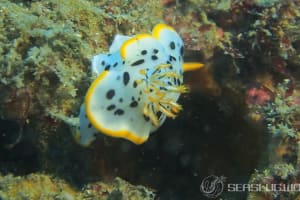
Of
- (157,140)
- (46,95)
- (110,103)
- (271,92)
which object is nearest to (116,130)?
(110,103)

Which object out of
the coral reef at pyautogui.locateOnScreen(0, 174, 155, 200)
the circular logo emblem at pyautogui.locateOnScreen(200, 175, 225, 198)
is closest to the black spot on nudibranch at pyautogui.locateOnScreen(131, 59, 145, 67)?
the coral reef at pyautogui.locateOnScreen(0, 174, 155, 200)

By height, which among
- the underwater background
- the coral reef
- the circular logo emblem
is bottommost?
the circular logo emblem

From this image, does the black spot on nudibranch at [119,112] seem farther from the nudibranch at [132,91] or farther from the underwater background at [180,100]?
the underwater background at [180,100]

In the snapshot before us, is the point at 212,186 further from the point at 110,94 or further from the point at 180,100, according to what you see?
the point at 110,94

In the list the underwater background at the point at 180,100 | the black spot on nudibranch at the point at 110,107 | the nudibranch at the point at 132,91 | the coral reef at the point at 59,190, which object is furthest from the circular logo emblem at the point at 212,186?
the black spot on nudibranch at the point at 110,107

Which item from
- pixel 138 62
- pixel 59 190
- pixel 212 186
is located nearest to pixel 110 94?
pixel 138 62

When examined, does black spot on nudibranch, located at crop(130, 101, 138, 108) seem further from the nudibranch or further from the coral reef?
the coral reef
